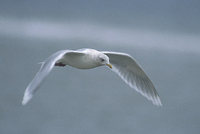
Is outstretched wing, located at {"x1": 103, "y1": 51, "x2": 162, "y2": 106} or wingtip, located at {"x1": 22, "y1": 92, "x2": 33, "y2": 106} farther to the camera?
outstretched wing, located at {"x1": 103, "y1": 51, "x2": 162, "y2": 106}

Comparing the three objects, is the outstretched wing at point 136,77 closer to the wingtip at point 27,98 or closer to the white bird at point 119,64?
the white bird at point 119,64

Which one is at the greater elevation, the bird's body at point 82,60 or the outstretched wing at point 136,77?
the bird's body at point 82,60

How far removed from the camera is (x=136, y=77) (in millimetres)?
2652

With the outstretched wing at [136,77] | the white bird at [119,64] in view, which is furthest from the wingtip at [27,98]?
the outstretched wing at [136,77]

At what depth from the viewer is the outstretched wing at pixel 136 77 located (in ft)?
8.53

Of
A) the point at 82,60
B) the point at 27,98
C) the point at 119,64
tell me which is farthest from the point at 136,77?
the point at 27,98

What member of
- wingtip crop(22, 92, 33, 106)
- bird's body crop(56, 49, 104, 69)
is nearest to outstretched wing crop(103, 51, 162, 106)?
bird's body crop(56, 49, 104, 69)

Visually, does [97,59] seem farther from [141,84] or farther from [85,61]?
[141,84]

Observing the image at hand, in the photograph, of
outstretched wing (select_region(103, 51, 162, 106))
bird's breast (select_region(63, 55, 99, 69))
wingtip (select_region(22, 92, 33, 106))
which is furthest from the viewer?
outstretched wing (select_region(103, 51, 162, 106))

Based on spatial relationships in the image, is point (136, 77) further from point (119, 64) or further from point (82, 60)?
point (82, 60)

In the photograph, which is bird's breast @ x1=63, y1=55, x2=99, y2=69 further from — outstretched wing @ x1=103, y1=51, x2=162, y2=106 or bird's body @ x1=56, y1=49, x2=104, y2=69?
outstretched wing @ x1=103, y1=51, x2=162, y2=106

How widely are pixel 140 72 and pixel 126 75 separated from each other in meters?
0.10

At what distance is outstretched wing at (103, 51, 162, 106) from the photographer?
2.60 meters

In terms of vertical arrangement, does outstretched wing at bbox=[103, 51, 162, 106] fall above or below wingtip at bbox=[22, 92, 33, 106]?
below
